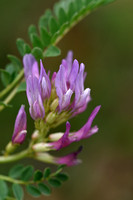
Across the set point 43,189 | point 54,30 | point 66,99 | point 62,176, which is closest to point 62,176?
point 62,176

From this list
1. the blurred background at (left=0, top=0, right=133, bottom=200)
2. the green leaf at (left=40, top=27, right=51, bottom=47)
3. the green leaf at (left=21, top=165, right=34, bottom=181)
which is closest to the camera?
the green leaf at (left=40, top=27, right=51, bottom=47)

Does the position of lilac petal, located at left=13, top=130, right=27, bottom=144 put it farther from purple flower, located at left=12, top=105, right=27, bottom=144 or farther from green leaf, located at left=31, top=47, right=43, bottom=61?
green leaf, located at left=31, top=47, right=43, bottom=61

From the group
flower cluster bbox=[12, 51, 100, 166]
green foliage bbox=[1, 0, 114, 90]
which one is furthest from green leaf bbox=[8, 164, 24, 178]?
green foliage bbox=[1, 0, 114, 90]

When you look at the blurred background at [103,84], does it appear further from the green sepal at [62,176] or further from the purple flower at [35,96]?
the purple flower at [35,96]

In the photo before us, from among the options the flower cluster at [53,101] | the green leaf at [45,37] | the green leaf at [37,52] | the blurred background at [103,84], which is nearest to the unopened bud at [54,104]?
the flower cluster at [53,101]

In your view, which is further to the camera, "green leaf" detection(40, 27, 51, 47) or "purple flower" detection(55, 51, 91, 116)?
"green leaf" detection(40, 27, 51, 47)

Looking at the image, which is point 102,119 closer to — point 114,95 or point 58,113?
point 114,95

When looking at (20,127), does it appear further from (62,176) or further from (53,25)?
(53,25)
